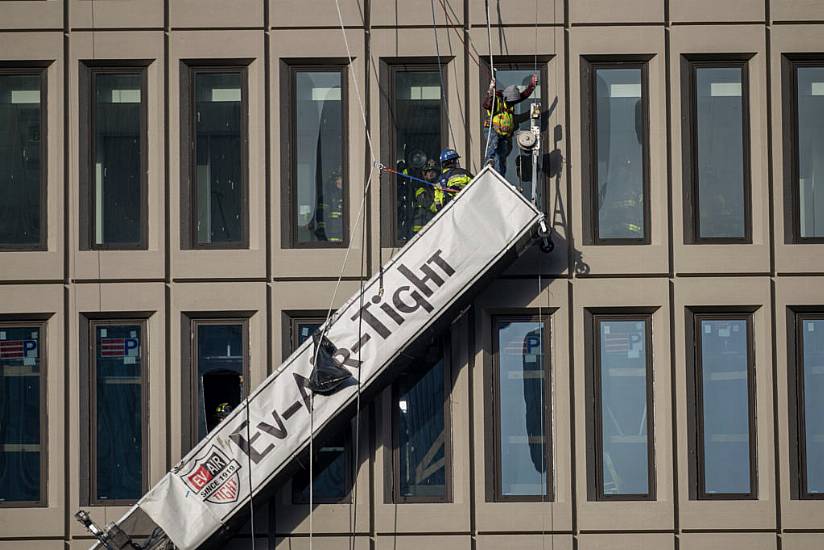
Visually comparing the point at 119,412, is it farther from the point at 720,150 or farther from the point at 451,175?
the point at 720,150

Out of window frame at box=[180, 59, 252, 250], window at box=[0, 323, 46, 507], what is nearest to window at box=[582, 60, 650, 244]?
window frame at box=[180, 59, 252, 250]

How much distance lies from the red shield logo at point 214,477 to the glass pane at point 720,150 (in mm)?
6782

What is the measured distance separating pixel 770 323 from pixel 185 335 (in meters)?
7.50

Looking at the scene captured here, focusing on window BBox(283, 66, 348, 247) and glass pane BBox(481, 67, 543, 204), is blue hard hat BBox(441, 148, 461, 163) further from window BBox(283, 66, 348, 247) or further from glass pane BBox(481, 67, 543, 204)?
window BBox(283, 66, 348, 247)

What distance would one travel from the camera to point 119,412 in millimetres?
15703

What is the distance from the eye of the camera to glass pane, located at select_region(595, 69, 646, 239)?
16.0m

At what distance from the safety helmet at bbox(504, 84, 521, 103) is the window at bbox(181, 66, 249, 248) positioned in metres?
3.41

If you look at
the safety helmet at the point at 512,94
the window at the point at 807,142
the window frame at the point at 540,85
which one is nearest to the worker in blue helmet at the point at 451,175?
the window frame at the point at 540,85

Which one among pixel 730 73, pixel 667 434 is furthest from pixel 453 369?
pixel 730 73

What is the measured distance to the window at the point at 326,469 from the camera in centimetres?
1561

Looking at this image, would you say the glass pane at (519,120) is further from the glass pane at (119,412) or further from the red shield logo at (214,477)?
the glass pane at (119,412)

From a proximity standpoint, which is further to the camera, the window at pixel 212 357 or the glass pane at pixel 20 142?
the glass pane at pixel 20 142

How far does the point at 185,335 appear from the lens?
15.7 metres

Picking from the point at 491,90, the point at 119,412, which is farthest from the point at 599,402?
the point at 119,412
